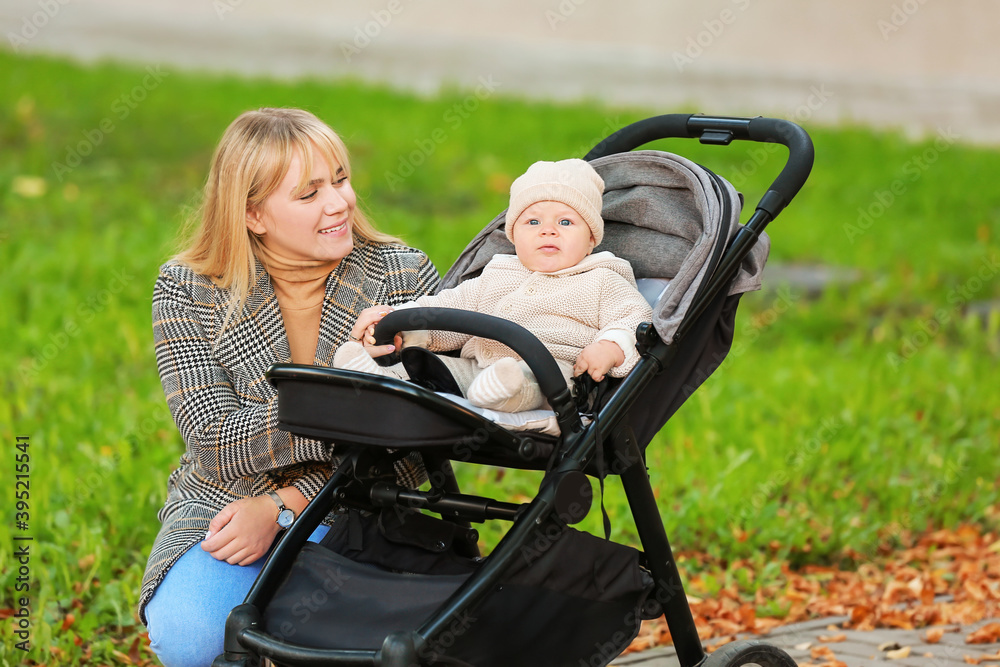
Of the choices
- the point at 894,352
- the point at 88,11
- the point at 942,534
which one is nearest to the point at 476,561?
the point at 942,534

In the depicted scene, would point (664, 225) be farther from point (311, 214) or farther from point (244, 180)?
point (244, 180)

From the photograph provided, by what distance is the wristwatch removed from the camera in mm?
2561

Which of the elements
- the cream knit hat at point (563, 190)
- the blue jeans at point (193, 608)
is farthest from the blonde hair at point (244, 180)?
the blue jeans at point (193, 608)

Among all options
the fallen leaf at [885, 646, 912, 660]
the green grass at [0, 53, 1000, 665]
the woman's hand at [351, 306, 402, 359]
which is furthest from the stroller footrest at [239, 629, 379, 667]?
the fallen leaf at [885, 646, 912, 660]

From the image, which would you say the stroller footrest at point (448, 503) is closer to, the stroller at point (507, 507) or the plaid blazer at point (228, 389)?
the stroller at point (507, 507)

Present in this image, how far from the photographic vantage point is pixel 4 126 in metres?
8.52

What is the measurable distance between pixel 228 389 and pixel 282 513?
346 millimetres

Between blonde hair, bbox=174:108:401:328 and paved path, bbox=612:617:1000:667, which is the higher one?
blonde hair, bbox=174:108:401:328

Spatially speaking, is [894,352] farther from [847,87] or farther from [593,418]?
[847,87]

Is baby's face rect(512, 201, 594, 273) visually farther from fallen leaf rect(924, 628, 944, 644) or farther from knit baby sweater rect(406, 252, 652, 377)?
fallen leaf rect(924, 628, 944, 644)

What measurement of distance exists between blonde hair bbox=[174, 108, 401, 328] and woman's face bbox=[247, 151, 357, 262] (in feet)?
0.06

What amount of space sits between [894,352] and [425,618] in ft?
15.8

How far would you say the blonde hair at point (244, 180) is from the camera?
8.46 feet

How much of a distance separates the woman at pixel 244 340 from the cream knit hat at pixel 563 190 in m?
0.47
